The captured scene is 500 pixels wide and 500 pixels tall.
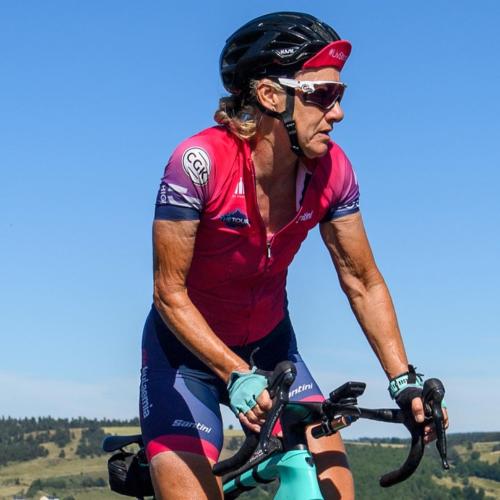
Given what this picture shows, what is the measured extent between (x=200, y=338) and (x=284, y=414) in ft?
2.21

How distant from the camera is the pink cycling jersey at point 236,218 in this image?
715 cm

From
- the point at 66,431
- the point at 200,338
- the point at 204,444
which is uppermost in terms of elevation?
the point at 66,431

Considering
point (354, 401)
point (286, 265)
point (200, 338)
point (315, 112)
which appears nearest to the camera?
point (354, 401)

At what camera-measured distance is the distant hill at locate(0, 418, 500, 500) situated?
4784cm

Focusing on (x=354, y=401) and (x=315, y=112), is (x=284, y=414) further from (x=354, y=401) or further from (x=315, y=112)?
(x=315, y=112)

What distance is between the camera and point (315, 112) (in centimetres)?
726

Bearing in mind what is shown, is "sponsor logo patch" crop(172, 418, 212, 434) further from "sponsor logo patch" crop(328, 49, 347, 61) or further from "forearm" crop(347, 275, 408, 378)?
"sponsor logo patch" crop(328, 49, 347, 61)

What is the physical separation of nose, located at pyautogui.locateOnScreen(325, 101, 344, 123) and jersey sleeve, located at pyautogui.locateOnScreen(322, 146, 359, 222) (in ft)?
1.57

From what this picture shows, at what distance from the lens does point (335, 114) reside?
7281 mm

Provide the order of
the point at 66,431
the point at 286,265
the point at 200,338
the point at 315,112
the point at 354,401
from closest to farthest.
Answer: the point at 354,401 → the point at 200,338 → the point at 315,112 → the point at 286,265 → the point at 66,431

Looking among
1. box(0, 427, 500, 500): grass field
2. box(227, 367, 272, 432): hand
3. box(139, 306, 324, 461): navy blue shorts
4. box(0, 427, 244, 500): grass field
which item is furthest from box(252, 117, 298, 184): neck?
box(0, 427, 244, 500): grass field

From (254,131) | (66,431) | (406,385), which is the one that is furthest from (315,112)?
(66,431)

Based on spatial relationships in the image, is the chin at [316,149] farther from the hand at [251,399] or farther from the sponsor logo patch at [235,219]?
the hand at [251,399]

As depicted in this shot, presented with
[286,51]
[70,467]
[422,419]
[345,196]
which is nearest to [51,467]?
[70,467]
